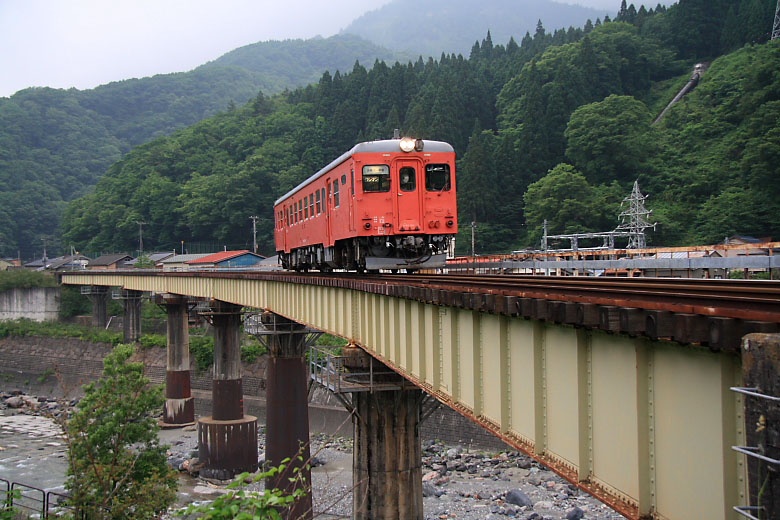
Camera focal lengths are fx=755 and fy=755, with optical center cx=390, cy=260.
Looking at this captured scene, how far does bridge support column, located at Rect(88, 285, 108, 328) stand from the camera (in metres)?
76.9

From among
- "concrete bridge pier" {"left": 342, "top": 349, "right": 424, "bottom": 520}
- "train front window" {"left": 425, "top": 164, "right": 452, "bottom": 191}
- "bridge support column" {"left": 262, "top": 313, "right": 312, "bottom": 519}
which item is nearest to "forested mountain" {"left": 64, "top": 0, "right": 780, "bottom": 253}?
"bridge support column" {"left": 262, "top": 313, "right": 312, "bottom": 519}

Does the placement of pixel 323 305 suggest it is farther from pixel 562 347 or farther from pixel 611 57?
pixel 611 57

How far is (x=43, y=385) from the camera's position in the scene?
67125 mm

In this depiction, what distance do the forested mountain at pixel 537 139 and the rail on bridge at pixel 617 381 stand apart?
2491 inches

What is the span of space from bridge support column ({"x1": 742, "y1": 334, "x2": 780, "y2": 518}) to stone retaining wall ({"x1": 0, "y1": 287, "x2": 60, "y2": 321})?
86.5 m

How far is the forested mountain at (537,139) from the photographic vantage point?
75312 millimetres

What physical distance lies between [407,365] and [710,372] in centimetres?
796

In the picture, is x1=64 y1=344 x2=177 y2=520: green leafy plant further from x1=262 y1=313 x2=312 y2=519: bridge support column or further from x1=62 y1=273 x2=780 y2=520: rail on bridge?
x1=62 y1=273 x2=780 y2=520: rail on bridge

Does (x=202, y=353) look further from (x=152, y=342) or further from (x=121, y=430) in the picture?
(x=121, y=430)

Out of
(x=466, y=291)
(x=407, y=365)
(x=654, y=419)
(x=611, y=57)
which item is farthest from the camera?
(x=611, y=57)

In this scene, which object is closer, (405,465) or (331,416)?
(405,465)

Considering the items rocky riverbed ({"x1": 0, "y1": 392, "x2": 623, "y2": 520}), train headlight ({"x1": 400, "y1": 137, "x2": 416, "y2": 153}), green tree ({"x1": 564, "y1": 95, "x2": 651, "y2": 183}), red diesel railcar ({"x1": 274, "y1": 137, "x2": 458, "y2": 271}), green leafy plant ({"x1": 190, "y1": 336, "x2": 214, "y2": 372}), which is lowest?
Answer: rocky riverbed ({"x1": 0, "y1": 392, "x2": 623, "y2": 520})

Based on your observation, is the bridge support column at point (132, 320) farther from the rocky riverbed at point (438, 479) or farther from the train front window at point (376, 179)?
the train front window at point (376, 179)

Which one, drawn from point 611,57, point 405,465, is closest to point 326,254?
point 405,465
